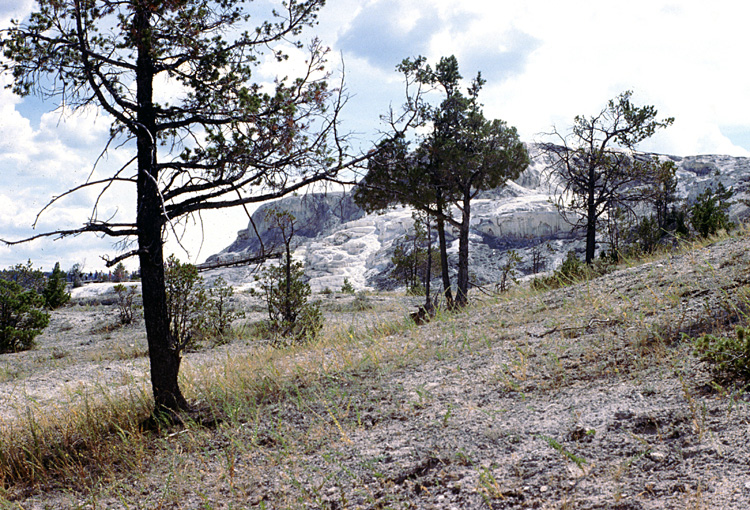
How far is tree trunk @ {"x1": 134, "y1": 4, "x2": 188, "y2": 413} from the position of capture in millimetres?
4375

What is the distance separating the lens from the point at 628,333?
13.0ft

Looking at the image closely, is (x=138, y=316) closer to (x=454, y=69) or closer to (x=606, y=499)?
(x=454, y=69)

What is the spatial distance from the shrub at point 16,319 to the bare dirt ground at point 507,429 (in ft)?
37.5

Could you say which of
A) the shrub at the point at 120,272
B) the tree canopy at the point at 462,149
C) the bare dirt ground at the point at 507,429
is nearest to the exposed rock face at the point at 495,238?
the shrub at the point at 120,272

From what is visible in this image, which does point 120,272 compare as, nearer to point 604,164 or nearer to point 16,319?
point 16,319

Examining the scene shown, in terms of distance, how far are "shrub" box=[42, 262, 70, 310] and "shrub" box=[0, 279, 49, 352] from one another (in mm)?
8337

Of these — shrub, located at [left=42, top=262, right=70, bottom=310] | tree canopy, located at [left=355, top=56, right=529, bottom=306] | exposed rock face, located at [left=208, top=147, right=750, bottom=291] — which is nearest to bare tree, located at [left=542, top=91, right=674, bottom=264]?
tree canopy, located at [left=355, top=56, right=529, bottom=306]

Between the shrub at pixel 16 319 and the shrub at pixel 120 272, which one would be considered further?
the shrub at pixel 120 272

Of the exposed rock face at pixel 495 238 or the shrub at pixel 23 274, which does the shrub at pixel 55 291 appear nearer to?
the shrub at pixel 23 274

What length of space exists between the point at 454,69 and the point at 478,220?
161 feet

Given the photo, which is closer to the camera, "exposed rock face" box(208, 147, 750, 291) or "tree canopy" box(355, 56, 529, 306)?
"tree canopy" box(355, 56, 529, 306)

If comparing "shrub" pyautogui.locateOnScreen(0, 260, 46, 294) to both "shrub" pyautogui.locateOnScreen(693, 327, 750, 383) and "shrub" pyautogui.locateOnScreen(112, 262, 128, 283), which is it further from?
"shrub" pyautogui.locateOnScreen(693, 327, 750, 383)

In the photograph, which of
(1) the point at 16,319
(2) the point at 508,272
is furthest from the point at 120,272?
(2) the point at 508,272

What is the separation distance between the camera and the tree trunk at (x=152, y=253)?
4.38 metres
